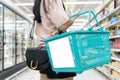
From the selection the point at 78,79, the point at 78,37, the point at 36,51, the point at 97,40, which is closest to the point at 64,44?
the point at 78,37

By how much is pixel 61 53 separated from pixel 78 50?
5.8 inches

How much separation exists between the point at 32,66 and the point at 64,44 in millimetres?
425

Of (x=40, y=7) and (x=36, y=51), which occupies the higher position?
(x=40, y=7)

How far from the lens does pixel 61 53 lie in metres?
1.29

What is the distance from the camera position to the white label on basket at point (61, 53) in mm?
1226

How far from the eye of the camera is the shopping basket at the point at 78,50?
46.6 inches

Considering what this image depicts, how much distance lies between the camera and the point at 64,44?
4.10 feet

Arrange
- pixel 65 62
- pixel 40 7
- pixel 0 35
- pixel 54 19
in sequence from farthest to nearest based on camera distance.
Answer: pixel 0 35
pixel 40 7
pixel 54 19
pixel 65 62

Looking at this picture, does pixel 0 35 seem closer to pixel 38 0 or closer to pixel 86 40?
pixel 38 0

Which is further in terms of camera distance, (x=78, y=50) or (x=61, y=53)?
(x=61, y=53)

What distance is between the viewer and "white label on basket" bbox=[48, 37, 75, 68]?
1.23 metres

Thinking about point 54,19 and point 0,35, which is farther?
point 0,35

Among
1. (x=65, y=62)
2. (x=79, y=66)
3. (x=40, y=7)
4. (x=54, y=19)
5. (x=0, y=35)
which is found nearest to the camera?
(x=79, y=66)

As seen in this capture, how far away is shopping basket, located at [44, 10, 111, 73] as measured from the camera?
1.18 metres
